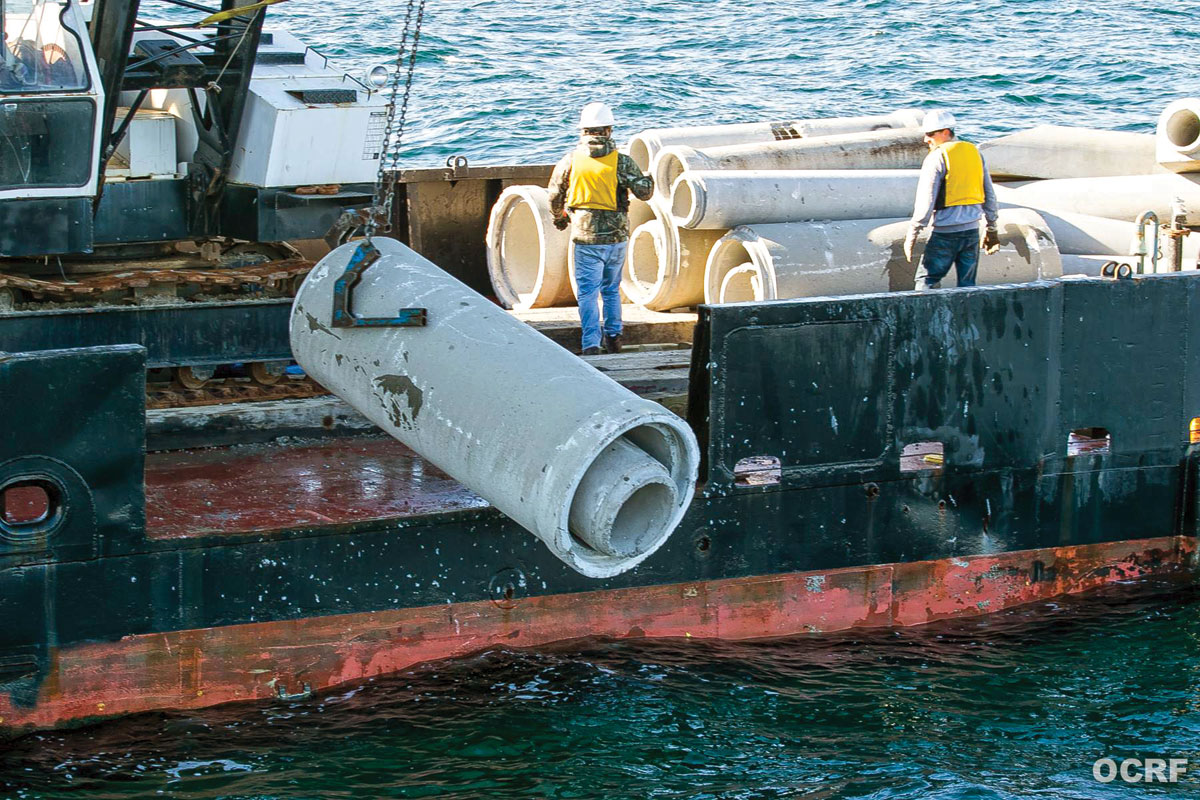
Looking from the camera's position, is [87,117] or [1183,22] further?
[1183,22]

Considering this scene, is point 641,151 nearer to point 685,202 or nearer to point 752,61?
point 685,202

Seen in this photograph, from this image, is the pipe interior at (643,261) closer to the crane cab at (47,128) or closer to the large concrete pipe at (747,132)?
the large concrete pipe at (747,132)

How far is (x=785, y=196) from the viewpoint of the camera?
11.0 meters

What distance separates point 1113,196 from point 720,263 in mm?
4239

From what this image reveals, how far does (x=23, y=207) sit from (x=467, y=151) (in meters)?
15.6

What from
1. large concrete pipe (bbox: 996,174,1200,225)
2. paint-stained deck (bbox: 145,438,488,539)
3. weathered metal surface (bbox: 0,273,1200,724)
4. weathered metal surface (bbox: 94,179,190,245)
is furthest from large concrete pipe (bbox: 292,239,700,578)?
large concrete pipe (bbox: 996,174,1200,225)

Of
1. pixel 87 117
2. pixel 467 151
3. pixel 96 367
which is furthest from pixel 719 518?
pixel 467 151

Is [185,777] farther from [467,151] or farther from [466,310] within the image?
[467,151]

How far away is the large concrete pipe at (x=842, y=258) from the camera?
10.4 m

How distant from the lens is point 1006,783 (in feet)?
24.4

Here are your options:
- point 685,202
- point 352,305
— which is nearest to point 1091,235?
point 685,202

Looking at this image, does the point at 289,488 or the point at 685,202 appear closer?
the point at 289,488

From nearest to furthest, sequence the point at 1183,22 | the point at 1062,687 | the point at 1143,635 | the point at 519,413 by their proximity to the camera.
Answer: the point at 519,413 → the point at 1062,687 → the point at 1143,635 → the point at 1183,22

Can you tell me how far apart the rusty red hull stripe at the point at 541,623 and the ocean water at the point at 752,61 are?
1484 centimetres
